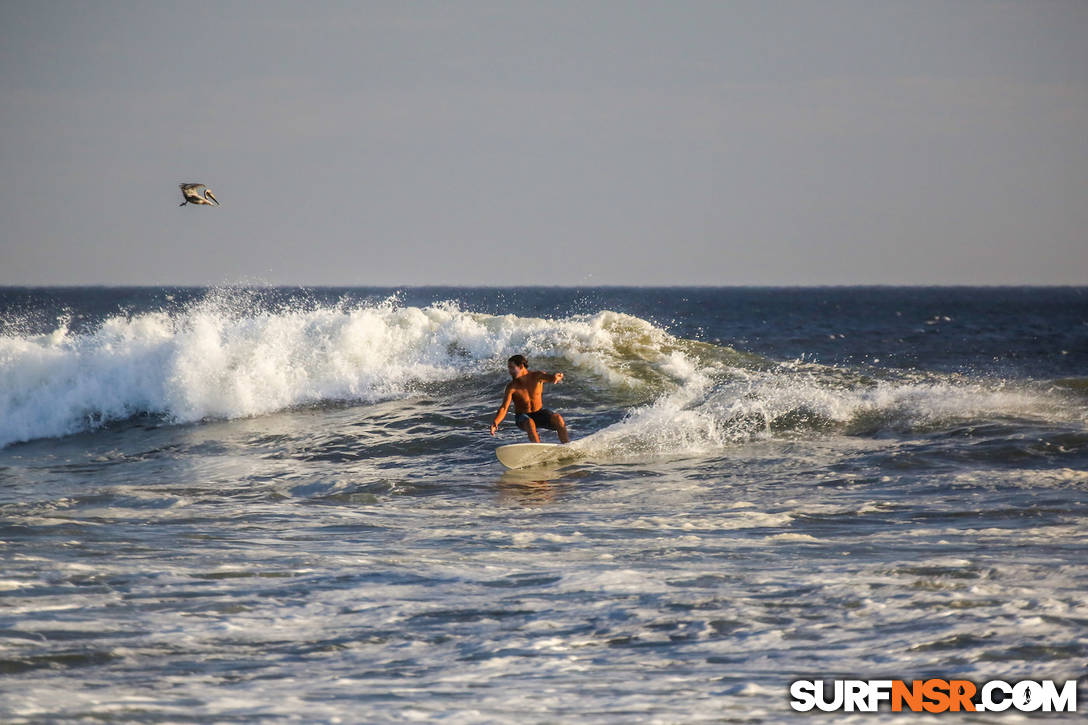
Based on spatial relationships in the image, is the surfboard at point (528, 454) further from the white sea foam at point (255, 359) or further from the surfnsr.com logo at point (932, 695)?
the surfnsr.com logo at point (932, 695)

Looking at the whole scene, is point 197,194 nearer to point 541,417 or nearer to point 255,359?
point 541,417

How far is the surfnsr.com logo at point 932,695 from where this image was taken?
463cm

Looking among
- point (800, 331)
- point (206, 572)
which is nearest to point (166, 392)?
point (206, 572)

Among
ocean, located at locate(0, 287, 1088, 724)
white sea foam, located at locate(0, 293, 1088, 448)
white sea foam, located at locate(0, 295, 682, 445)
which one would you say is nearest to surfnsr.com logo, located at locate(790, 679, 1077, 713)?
ocean, located at locate(0, 287, 1088, 724)

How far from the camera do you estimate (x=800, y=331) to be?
48062 millimetres

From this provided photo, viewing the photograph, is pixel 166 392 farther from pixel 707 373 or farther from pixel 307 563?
pixel 307 563

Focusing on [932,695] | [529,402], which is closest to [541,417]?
[529,402]

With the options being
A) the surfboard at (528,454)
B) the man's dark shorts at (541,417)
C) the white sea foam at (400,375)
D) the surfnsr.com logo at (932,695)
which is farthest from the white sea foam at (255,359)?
A: the surfnsr.com logo at (932,695)

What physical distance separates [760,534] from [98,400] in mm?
14686

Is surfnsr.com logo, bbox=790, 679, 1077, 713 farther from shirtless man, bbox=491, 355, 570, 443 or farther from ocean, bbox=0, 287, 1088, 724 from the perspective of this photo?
shirtless man, bbox=491, 355, 570, 443

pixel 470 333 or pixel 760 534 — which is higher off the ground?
pixel 470 333

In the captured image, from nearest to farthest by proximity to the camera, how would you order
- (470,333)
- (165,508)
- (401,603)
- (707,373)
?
1. (401,603)
2. (165,508)
3. (707,373)
4. (470,333)

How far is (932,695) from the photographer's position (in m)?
4.77

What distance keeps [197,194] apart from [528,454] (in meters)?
→ 5.30
